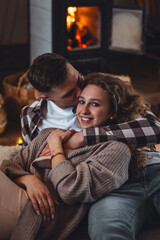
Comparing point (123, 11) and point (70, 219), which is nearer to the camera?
point (70, 219)

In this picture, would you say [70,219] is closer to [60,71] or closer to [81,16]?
[60,71]

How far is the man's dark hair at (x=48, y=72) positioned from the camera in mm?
1571

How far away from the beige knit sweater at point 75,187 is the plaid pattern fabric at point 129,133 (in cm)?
5

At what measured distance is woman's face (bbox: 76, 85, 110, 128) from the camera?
1496mm

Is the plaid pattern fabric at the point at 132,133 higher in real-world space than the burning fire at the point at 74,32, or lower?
lower

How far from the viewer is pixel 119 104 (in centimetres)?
156

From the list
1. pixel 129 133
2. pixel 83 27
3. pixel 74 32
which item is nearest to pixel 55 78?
pixel 129 133

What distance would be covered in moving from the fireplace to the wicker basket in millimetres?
469

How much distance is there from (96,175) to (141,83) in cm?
291

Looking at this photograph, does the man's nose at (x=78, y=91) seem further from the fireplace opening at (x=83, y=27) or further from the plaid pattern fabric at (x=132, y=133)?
the fireplace opening at (x=83, y=27)

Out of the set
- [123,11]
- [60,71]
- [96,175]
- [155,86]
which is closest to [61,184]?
[96,175]

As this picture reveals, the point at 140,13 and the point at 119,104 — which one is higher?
the point at 140,13

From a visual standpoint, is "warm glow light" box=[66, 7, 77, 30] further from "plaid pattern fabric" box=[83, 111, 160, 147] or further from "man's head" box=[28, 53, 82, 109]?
"plaid pattern fabric" box=[83, 111, 160, 147]

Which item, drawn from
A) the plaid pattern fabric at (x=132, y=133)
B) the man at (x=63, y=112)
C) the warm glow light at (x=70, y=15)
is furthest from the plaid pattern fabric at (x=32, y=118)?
the warm glow light at (x=70, y=15)
